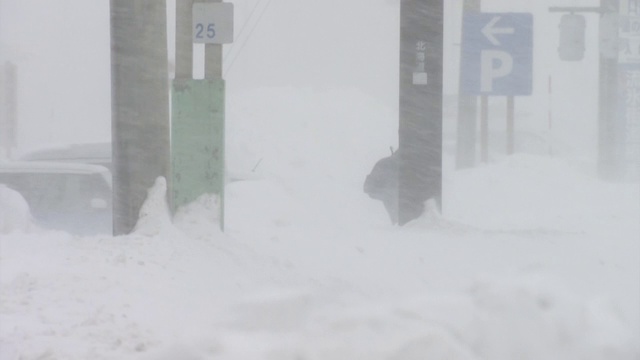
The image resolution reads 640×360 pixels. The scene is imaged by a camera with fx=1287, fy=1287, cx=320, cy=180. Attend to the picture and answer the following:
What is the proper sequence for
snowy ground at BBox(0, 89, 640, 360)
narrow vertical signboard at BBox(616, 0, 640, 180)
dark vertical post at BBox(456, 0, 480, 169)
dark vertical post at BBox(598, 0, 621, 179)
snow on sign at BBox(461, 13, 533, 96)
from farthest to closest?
narrow vertical signboard at BBox(616, 0, 640, 180) → dark vertical post at BBox(598, 0, 621, 179) → dark vertical post at BBox(456, 0, 480, 169) → snow on sign at BBox(461, 13, 533, 96) → snowy ground at BBox(0, 89, 640, 360)

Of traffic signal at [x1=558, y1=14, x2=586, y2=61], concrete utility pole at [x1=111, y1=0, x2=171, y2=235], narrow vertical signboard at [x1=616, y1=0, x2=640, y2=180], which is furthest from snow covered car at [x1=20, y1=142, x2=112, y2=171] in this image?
narrow vertical signboard at [x1=616, y1=0, x2=640, y2=180]

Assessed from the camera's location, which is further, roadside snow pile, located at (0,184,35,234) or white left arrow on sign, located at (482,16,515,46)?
white left arrow on sign, located at (482,16,515,46)

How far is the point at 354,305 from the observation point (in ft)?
24.1

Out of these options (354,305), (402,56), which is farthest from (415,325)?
(402,56)

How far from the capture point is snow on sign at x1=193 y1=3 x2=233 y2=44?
12070 millimetres

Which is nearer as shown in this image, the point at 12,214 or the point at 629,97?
the point at 12,214

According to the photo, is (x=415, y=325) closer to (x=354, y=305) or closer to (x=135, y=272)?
(x=354, y=305)

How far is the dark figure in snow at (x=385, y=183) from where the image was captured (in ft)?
64.3

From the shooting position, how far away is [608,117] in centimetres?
2809

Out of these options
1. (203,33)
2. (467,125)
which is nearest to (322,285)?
(203,33)

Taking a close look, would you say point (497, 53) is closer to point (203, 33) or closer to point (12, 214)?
point (203, 33)

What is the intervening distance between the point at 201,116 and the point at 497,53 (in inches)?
315

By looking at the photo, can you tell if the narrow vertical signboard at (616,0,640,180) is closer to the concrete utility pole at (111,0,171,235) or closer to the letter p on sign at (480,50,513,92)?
the letter p on sign at (480,50,513,92)

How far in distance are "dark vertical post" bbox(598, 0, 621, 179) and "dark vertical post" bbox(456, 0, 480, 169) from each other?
9.60 feet
